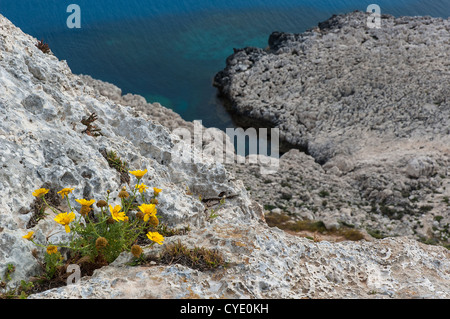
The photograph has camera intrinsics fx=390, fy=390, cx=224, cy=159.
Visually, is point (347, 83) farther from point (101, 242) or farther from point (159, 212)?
point (101, 242)

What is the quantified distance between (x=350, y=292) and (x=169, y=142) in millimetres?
6187

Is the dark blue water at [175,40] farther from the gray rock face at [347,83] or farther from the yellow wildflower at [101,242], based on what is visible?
the yellow wildflower at [101,242]

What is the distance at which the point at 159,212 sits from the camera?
306 inches

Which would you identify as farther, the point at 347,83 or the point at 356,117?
the point at 347,83

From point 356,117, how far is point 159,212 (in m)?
30.6

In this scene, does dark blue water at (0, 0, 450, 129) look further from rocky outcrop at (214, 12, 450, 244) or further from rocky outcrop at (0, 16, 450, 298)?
rocky outcrop at (0, 16, 450, 298)

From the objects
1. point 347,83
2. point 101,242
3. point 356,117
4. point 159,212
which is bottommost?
point 101,242

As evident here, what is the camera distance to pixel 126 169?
848 centimetres

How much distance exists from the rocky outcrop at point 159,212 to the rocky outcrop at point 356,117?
12944 millimetres

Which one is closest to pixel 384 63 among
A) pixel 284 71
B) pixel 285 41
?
pixel 284 71

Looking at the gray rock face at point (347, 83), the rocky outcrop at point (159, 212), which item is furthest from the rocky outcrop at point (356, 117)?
the rocky outcrop at point (159, 212)

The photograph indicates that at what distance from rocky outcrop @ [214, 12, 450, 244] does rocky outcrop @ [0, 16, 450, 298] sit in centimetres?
1294

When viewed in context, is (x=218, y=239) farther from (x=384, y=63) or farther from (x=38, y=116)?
(x=384, y=63)

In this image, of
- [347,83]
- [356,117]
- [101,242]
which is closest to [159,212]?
[101,242]
